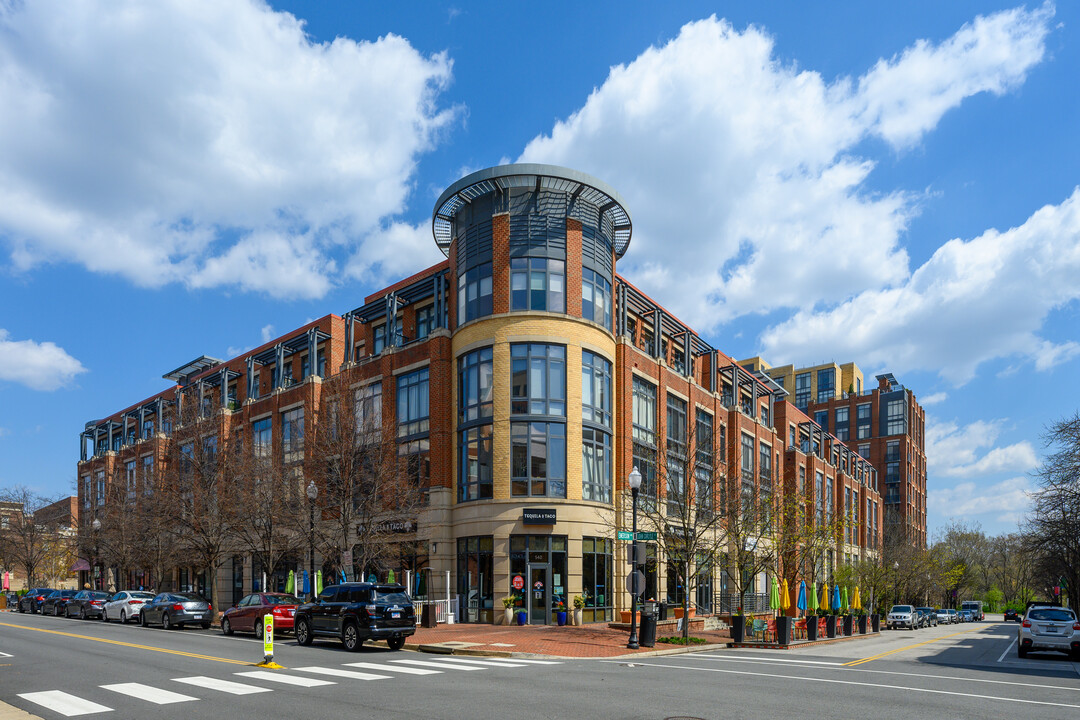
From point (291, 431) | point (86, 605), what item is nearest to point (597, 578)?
point (291, 431)

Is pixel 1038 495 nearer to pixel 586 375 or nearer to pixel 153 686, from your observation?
pixel 586 375

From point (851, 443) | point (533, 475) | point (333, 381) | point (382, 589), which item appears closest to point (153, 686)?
point (382, 589)

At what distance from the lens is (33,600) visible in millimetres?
50938

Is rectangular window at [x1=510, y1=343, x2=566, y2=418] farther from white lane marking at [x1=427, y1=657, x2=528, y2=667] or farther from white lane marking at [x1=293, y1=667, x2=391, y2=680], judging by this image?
white lane marking at [x1=293, y1=667, x2=391, y2=680]

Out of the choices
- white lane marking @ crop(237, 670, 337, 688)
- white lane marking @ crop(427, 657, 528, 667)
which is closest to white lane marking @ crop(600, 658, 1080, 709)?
white lane marking @ crop(427, 657, 528, 667)

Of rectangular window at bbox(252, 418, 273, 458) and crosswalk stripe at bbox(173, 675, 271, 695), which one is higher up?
rectangular window at bbox(252, 418, 273, 458)

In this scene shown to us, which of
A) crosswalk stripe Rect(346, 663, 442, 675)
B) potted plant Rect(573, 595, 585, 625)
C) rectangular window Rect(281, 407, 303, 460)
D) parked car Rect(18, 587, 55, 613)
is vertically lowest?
parked car Rect(18, 587, 55, 613)

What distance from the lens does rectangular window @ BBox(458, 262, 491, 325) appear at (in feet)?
123

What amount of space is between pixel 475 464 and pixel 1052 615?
22.3 m

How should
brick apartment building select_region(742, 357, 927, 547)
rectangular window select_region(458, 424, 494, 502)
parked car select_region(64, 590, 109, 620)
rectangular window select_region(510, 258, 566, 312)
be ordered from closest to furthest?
1. rectangular window select_region(458, 424, 494, 502)
2. rectangular window select_region(510, 258, 566, 312)
3. parked car select_region(64, 590, 109, 620)
4. brick apartment building select_region(742, 357, 927, 547)

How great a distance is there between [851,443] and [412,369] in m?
90.5

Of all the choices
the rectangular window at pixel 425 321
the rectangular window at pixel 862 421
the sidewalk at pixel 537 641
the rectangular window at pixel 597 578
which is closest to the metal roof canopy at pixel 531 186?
the rectangular window at pixel 425 321

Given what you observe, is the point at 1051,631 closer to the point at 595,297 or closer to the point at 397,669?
the point at 397,669

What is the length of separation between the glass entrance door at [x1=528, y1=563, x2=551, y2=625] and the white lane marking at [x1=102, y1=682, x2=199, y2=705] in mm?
20213
